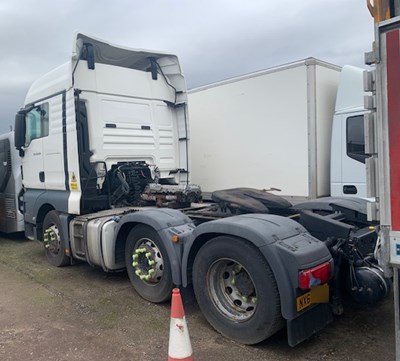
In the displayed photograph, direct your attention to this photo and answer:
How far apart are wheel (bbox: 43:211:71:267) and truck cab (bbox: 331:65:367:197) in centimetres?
425

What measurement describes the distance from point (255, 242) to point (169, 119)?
4.12 m

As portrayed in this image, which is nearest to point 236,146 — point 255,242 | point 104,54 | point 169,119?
point 169,119

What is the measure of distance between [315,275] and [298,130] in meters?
3.28

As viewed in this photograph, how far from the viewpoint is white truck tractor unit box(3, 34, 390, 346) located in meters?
3.50

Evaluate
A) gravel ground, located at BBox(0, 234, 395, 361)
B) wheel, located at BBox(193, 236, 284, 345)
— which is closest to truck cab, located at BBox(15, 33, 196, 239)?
gravel ground, located at BBox(0, 234, 395, 361)

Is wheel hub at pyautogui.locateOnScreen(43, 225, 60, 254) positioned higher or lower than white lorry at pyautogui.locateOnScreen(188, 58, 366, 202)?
lower

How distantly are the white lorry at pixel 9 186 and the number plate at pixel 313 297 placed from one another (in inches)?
272

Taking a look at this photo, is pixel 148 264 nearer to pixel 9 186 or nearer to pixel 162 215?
pixel 162 215

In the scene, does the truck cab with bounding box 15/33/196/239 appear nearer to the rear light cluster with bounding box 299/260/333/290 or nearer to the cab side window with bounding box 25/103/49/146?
the cab side window with bounding box 25/103/49/146

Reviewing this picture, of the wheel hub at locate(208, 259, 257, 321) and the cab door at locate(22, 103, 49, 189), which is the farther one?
the cab door at locate(22, 103, 49, 189)

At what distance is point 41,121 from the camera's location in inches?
267

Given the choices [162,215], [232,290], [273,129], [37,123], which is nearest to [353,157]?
[273,129]

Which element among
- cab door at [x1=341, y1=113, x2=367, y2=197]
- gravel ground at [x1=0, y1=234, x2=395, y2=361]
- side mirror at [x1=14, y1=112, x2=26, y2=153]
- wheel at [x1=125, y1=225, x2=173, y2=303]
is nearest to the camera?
gravel ground at [x1=0, y1=234, x2=395, y2=361]

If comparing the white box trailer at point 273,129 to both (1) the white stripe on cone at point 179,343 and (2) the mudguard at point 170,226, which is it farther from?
(1) the white stripe on cone at point 179,343
